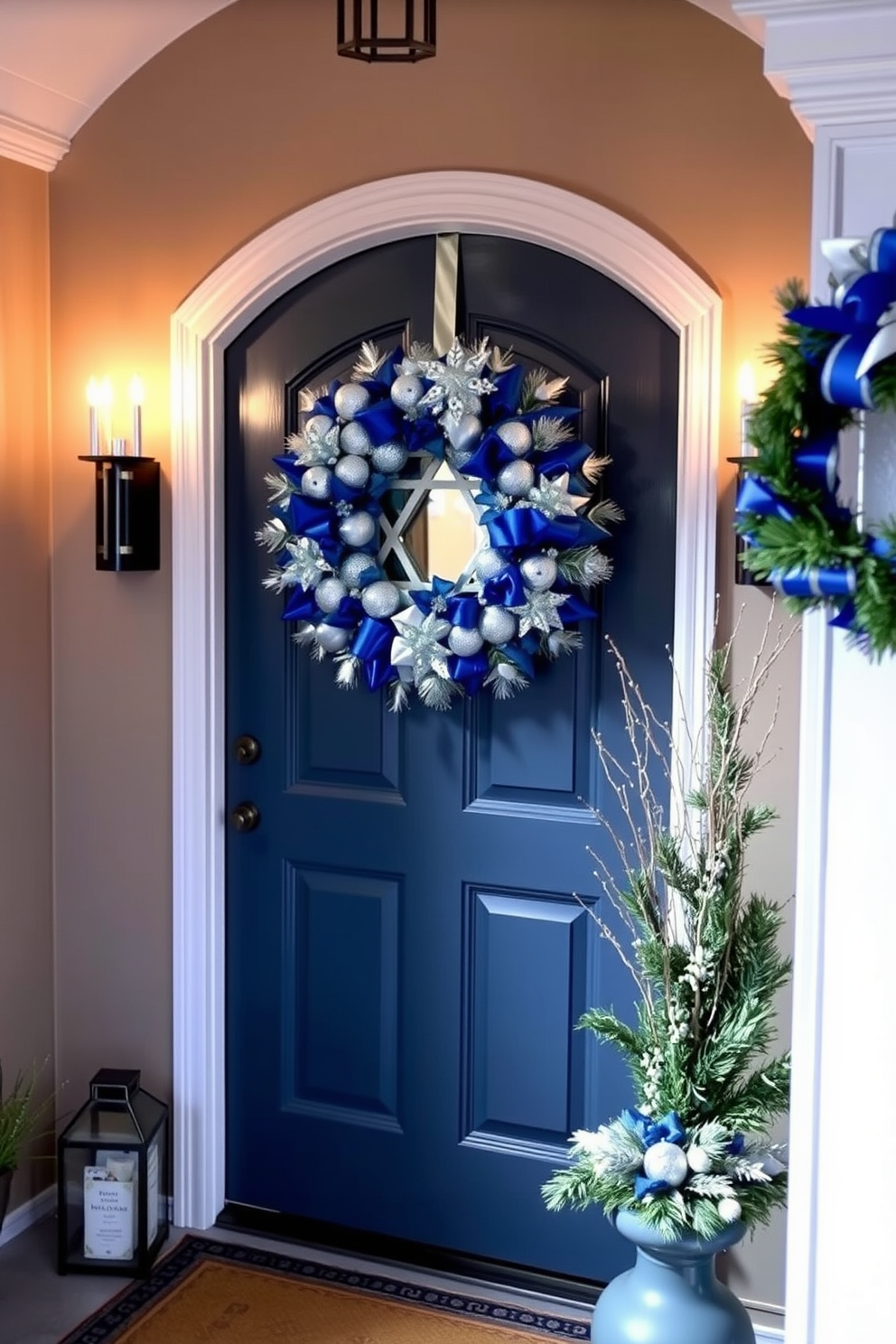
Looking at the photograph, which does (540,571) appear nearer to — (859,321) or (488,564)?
(488,564)

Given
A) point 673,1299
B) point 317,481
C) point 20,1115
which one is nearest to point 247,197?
point 317,481

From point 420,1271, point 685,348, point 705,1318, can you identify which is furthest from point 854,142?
point 420,1271

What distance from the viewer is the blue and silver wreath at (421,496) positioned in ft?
8.66

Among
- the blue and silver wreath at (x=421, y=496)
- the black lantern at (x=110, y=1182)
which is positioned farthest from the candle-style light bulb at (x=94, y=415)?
the black lantern at (x=110, y=1182)

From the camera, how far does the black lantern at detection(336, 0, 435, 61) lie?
223 centimetres

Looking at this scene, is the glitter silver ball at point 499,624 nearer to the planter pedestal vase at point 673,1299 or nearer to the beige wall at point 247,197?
the beige wall at point 247,197

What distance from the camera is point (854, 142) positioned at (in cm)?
165

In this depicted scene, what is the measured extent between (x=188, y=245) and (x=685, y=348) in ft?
3.54

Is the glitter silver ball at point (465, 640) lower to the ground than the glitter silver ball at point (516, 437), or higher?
lower

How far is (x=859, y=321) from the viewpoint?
4.72 ft

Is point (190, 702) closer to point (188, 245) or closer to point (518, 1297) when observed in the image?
point (188, 245)

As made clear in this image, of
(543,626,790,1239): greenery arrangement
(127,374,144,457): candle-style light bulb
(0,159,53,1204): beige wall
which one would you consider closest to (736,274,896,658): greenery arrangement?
(543,626,790,1239): greenery arrangement

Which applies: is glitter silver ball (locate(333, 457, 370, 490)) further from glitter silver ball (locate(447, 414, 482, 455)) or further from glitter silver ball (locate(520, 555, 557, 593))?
glitter silver ball (locate(520, 555, 557, 593))

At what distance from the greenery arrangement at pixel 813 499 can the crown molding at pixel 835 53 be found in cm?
28
